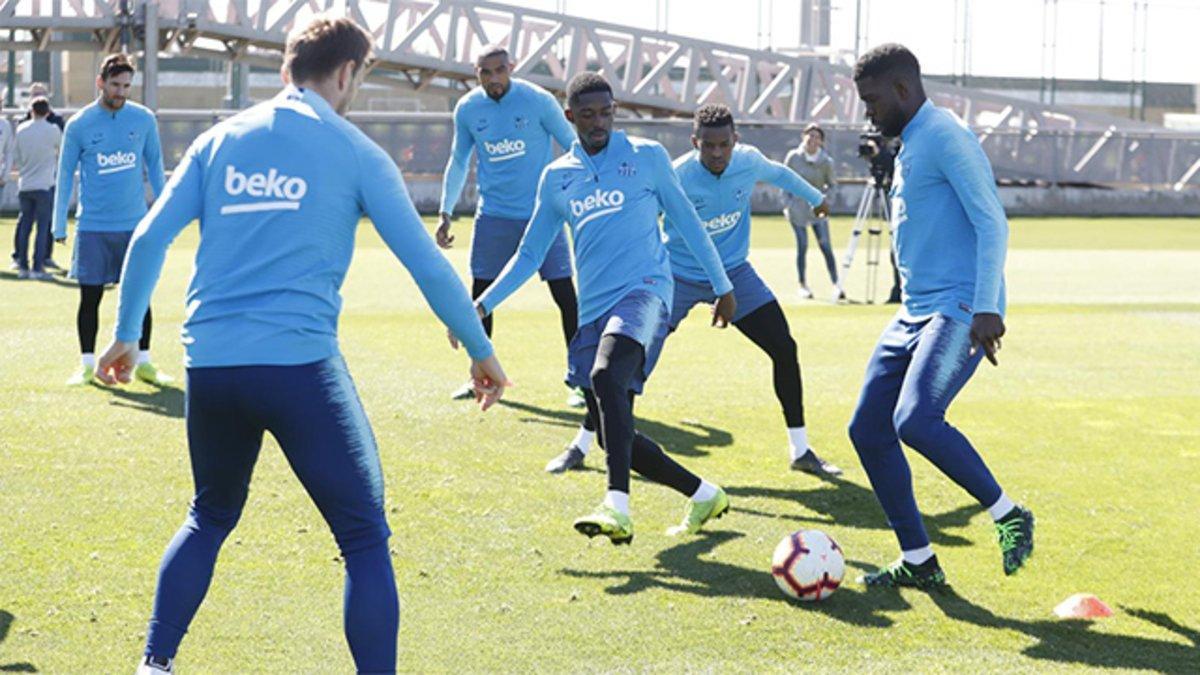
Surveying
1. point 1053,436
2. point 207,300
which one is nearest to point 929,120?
point 207,300

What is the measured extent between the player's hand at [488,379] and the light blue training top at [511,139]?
6.10 metres

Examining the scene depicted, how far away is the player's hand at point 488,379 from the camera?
5035 millimetres

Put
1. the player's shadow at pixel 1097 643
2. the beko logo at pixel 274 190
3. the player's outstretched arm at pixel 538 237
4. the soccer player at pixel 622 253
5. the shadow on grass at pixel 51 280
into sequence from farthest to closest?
the shadow on grass at pixel 51 280, the player's outstretched arm at pixel 538 237, the soccer player at pixel 622 253, the player's shadow at pixel 1097 643, the beko logo at pixel 274 190

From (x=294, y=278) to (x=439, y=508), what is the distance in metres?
3.49

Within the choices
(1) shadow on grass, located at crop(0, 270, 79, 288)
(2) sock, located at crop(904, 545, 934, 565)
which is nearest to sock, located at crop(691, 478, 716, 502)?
(2) sock, located at crop(904, 545, 934, 565)

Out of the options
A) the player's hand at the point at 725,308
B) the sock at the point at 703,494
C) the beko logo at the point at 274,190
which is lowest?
the sock at the point at 703,494

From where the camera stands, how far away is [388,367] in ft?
41.9

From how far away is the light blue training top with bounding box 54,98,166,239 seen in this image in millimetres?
11633

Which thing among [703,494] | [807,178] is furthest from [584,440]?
[807,178]

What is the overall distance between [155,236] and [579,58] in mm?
36486

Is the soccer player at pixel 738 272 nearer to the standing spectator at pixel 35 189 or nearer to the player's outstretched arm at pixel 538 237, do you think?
the player's outstretched arm at pixel 538 237

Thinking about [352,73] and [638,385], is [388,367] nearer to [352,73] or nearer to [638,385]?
[638,385]

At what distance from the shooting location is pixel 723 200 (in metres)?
9.02

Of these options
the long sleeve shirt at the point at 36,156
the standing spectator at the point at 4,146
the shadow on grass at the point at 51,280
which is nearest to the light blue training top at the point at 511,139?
the shadow on grass at the point at 51,280
